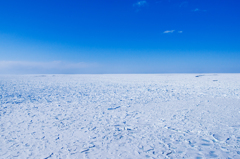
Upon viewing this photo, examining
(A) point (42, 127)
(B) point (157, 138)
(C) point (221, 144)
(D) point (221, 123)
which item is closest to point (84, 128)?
(A) point (42, 127)

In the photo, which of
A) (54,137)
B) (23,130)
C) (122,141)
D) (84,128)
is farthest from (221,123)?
(23,130)

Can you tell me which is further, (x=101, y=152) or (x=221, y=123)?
(x=221, y=123)

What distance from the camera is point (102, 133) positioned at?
12.9ft

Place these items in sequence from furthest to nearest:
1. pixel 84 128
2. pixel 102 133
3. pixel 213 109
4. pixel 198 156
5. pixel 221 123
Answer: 1. pixel 213 109
2. pixel 221 123
3. pixel 84 128
4. pixel 102 133
5. pixel 198 156

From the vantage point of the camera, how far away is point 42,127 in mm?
4273

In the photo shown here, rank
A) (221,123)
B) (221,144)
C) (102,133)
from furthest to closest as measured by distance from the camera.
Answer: (221,123), (102,133), (221,144)

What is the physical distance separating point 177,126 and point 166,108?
6.62ft

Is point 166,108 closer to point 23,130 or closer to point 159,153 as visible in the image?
point 159,153

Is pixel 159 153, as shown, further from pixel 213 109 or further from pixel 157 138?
pixel 213 109

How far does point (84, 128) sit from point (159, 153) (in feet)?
7.00

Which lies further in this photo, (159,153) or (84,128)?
(84,128)

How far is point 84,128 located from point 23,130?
5.09 feet

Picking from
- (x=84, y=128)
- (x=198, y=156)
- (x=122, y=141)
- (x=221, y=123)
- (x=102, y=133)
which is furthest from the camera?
(x=221, y=123)

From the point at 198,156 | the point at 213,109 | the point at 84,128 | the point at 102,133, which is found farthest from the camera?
the point at 213,109
